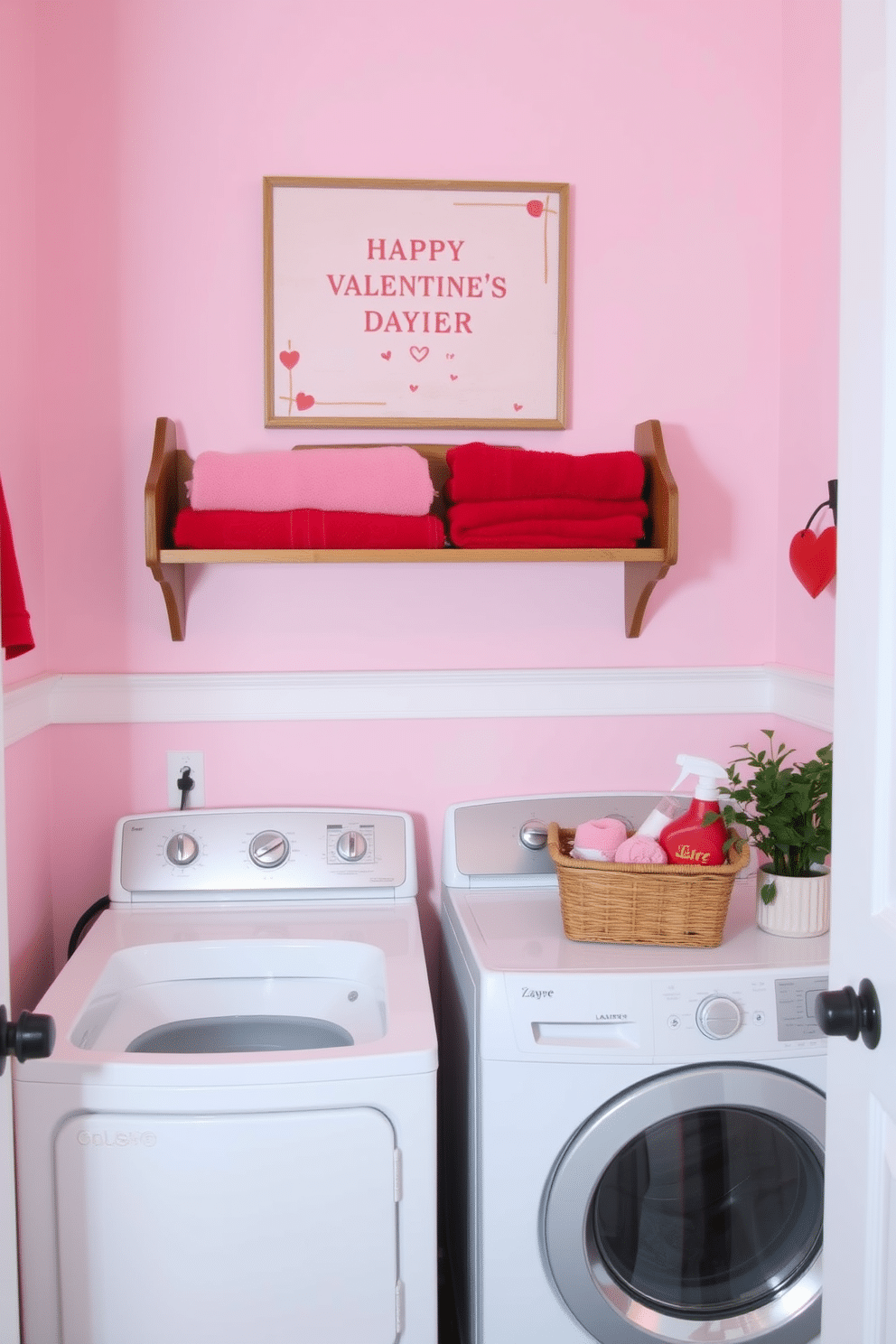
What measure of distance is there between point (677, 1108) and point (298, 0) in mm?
1929

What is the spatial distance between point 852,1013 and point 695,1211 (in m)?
0.80

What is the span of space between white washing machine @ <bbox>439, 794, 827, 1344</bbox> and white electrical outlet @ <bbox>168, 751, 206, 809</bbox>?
0.66 metres

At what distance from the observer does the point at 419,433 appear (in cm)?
200

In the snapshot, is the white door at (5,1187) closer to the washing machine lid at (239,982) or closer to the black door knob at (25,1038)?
the black door knob at (25,1038)

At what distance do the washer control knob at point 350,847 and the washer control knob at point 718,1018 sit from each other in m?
0.67

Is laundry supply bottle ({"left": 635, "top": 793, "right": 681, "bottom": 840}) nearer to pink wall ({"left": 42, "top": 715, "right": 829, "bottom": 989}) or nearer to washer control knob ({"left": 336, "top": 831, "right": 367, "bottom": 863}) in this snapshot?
pink wall ({"left": 42, "top": 715, "right": 829, "bottom": 989})

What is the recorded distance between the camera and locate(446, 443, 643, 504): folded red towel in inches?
70.7

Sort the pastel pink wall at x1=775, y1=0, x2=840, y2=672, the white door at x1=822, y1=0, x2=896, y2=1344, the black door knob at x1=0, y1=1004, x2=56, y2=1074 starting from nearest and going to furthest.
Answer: the white door at x1=822, y1=0, x2=896, y2=1344, the black door knob at x1=0, y1=1004, x2=56, y2=1074, the pastel pink wall at x1=775, y1=0, x2=840, y2=672

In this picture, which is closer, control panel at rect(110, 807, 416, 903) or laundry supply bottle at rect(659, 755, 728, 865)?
laundry supply bottle at rect(659, 755, 728, 865)

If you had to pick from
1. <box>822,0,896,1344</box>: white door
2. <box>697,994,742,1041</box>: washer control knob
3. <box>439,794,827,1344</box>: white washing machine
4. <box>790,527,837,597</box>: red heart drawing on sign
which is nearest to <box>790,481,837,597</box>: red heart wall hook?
<box>790,527,837,597</box>: red heart drawing on sign

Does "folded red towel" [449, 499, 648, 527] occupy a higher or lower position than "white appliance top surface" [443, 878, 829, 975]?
higher

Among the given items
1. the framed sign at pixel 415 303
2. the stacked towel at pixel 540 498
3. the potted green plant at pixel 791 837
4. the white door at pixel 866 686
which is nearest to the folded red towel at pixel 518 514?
the stacked towel at pixel 540 498

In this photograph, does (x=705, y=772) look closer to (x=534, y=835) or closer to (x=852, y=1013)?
(x=534, y=835)

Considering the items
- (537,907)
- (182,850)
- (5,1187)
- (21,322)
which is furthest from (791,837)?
(21,322)
